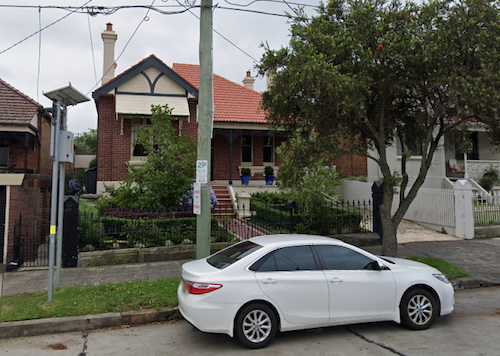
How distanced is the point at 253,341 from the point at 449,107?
22.4 ft

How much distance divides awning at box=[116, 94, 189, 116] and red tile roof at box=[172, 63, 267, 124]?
206 centimetres

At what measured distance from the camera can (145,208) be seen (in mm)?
10734

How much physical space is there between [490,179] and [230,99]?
530 inches

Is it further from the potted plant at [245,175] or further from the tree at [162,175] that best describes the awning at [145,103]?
the potted plant at [245,175]

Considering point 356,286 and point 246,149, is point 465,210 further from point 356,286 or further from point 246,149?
point 246,149

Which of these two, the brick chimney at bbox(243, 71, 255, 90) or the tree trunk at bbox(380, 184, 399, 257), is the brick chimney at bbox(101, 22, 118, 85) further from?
the tree trunk at bbox(380, 184, 399, 257)

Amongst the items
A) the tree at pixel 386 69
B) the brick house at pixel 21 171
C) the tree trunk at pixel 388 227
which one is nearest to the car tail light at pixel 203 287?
the tree at pixel 386 69

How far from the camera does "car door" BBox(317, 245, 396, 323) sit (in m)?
5.23

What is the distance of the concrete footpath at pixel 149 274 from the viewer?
18.8 feet

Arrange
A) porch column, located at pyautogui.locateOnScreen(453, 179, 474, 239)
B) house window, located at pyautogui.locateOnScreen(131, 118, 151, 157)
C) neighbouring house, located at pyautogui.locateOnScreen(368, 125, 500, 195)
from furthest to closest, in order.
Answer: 1. neighbouring house, located at pyautogui.locateOnScreen(368, 125, 500, 195)
2. house window, located at pyautogui.locateOnScreen(131, 118, 151, 157)
3. porch column, located at pyautogui.locateOnScreen(453, 179, 474, 239)

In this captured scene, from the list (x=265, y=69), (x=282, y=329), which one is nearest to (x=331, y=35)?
(x=265, y=69)

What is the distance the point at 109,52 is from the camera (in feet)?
57.7

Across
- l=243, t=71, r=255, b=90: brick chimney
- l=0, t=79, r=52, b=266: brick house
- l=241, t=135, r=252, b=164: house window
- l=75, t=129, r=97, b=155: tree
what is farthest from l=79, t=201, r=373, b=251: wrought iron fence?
l=75, t=129, r=97, b=155: tree

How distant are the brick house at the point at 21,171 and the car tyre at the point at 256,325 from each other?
668 centimetres
